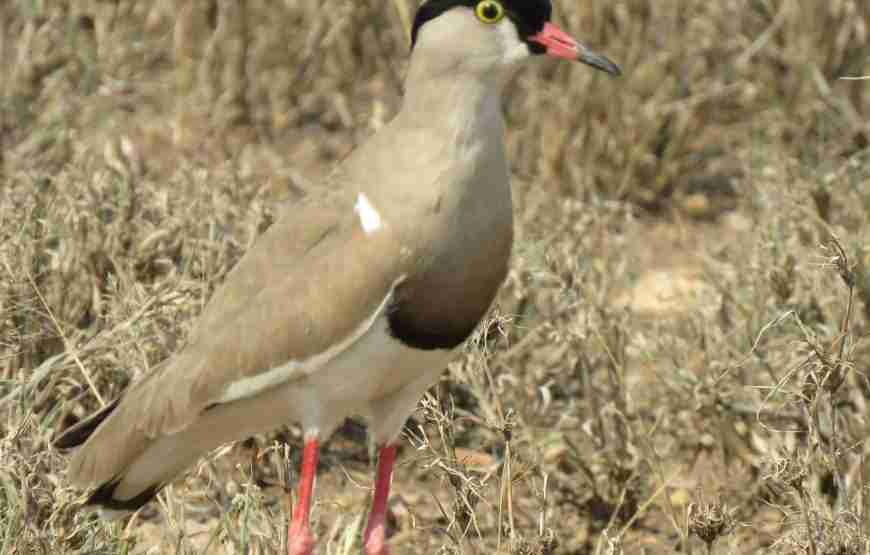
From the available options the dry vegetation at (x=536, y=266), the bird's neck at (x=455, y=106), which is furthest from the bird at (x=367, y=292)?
the dry vegetation at (x=536, y=266)

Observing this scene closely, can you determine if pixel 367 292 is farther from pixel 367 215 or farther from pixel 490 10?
pixel 490 10

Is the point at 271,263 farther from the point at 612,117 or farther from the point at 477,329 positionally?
the point at 612,117

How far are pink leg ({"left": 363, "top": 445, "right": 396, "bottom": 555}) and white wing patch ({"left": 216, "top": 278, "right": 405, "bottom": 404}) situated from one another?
0.35 meters

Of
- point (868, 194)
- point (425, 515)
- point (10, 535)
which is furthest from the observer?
point (868, 194)

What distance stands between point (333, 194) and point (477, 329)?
1.37 ft

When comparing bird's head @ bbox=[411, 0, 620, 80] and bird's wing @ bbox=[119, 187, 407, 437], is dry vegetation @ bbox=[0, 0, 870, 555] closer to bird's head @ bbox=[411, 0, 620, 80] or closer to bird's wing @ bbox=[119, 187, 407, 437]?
bird's wing @ bbox=[119, 187, 407, 437]

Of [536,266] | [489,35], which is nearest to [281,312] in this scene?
[489,35]

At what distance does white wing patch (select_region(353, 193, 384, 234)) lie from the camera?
372cm

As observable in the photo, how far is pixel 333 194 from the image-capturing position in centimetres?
388

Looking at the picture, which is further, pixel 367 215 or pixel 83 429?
pixel 83 429

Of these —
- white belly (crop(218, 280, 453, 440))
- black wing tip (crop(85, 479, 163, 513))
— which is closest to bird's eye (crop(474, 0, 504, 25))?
white belly (crop(218, 280, 453, 440))

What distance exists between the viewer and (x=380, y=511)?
410 cm

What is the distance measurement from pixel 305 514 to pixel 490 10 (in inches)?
44.9

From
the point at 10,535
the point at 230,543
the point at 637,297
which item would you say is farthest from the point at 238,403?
the point at 637,297
